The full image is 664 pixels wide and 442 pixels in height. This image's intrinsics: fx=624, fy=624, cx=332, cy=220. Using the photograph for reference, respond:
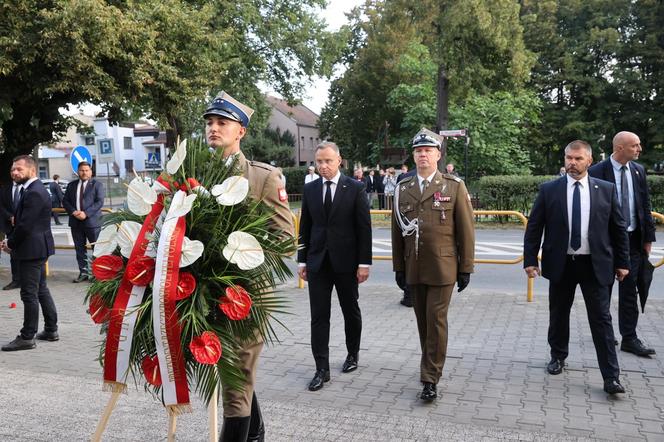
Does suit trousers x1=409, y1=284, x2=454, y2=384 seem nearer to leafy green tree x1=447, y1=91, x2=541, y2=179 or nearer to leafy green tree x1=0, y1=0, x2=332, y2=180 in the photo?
leafy green tree x1=0, y1=0, x2=332, y2=180

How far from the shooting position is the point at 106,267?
3.01 meters

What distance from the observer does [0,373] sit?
546 centimetres

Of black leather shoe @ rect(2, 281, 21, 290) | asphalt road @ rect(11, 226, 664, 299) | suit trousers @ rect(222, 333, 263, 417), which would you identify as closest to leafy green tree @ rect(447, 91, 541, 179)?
asphalt road @ rect(11, 226, 664, 299)

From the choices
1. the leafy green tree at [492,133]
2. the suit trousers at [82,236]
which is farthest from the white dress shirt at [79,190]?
the leafy green tree at [492,133]

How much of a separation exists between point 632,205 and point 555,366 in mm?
1621

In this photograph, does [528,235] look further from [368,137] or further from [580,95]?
[368,137]

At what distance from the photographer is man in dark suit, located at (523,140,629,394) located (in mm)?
4738

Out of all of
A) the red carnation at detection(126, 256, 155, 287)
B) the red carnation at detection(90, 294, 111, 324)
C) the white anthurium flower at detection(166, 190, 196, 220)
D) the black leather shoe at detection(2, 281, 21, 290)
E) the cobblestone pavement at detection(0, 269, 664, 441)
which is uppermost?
the white anthurium flower at detection(166, 190, 196, 220)

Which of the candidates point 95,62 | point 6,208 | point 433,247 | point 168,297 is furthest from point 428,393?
point 95,62

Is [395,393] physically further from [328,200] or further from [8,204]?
[8,204]

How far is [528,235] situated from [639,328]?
240 centimetres

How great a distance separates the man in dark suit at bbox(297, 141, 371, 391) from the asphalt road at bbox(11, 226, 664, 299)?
4.36 meters

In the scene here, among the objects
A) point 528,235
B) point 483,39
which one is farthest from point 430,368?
point 483,39

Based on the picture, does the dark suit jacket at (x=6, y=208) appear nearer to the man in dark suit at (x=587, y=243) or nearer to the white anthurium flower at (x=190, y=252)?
the white anthurium flower at (x=190, y=252)
